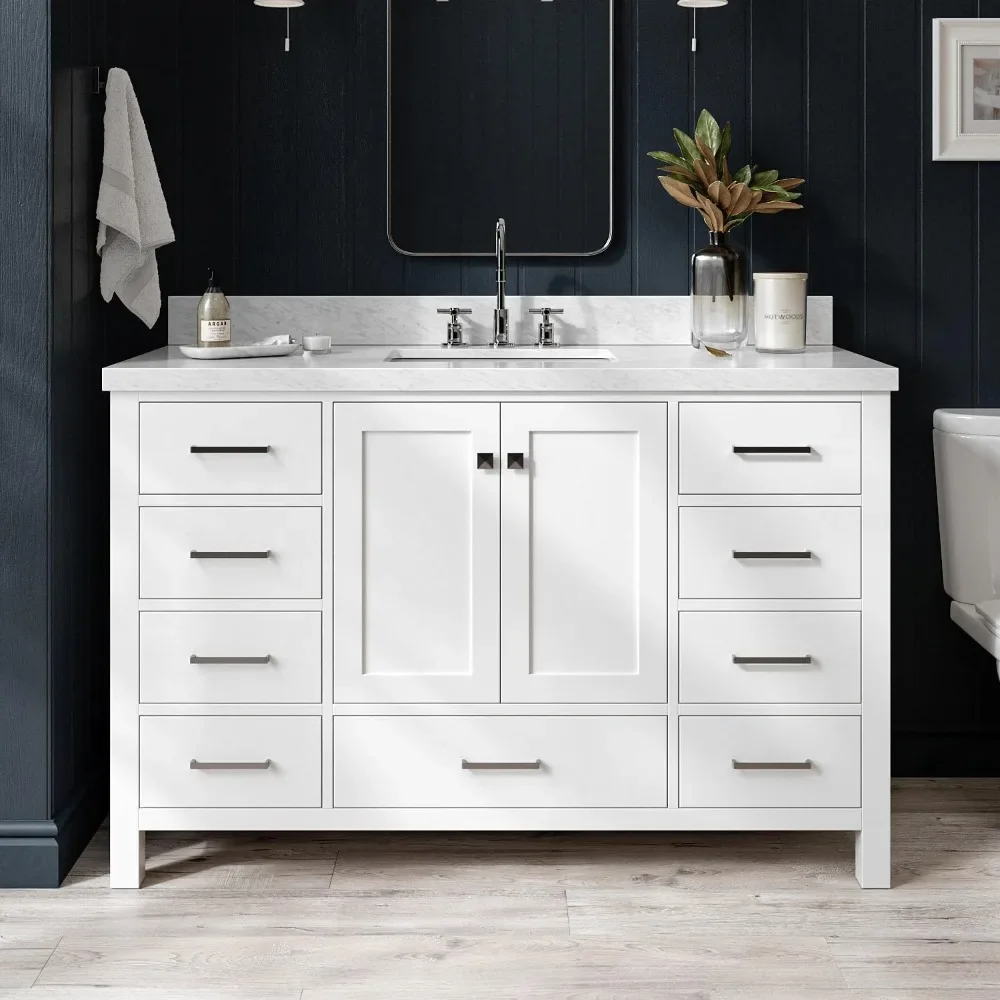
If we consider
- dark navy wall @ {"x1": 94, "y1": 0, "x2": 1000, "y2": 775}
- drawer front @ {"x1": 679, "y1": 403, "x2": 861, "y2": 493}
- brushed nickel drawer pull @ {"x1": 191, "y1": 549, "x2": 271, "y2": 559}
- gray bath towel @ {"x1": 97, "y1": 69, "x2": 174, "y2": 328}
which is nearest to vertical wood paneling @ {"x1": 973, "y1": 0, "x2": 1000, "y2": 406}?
dark navy wall @ {"x1": 94, "y1": 0, "x2": 1000, "y2": 775}

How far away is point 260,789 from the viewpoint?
2348 mm

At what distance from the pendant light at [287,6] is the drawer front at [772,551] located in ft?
4.51

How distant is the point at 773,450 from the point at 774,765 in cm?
57

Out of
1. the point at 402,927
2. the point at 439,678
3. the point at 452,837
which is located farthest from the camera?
the point at 452,837

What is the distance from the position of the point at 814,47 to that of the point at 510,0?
0.67 metres

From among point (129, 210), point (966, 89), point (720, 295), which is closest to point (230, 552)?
point (129, 210)

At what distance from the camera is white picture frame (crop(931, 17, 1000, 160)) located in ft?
9.11

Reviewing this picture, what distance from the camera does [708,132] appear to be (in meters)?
2.68

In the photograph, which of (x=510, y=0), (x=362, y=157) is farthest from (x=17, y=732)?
(x=510, y=0)

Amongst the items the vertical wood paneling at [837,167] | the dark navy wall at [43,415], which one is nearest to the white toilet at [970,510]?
the vertical wood paneling at [837,167]

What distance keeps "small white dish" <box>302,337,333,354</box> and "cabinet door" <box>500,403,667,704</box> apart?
0.52 metres

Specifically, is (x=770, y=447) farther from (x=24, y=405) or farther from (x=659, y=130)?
(x=24, y=405)

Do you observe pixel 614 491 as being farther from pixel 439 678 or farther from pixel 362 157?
pixel 362 157

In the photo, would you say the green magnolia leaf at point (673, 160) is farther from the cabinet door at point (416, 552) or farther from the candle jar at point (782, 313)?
the cabinet door at point (416, 552)
